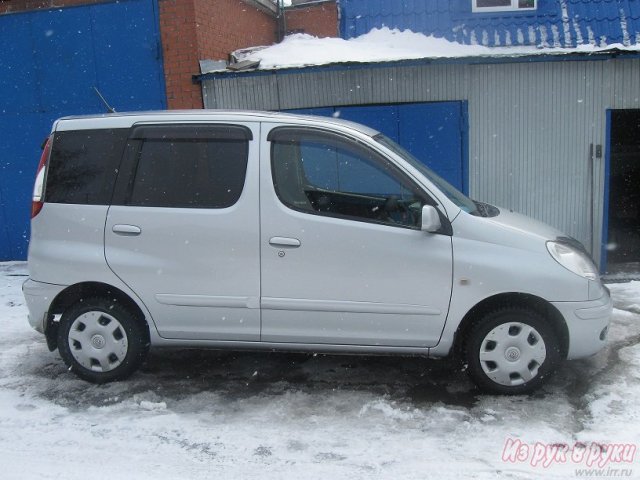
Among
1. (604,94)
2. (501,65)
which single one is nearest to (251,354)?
(501,65)

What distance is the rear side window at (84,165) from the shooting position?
4.31m

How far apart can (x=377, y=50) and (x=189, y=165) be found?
5.10 metres

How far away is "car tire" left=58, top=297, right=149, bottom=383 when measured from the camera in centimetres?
430

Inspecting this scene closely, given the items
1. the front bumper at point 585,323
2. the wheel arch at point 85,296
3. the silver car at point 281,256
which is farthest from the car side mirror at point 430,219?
the wheel arch at point 85,296

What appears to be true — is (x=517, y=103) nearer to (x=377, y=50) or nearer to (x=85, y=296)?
(x=377, y=50)

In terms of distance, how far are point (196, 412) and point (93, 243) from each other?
56.2 inches

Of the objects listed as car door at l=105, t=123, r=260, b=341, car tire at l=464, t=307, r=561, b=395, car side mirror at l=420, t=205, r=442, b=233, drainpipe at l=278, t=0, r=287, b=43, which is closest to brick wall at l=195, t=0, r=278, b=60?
drainpipe at l=278, t=0, r=287, b=43

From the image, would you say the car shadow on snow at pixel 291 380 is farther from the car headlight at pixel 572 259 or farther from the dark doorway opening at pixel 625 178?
the dark doorway opening at pixel 625 178

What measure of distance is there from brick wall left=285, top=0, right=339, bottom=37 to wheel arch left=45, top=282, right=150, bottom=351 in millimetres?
7210

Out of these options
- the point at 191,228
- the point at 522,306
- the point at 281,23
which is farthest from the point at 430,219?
the point at 281,23

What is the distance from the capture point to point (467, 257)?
3.93 meters

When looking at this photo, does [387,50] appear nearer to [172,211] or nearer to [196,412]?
[172,211]

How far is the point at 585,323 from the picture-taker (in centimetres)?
399

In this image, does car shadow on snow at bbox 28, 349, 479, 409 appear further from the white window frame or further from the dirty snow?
the white window frame
